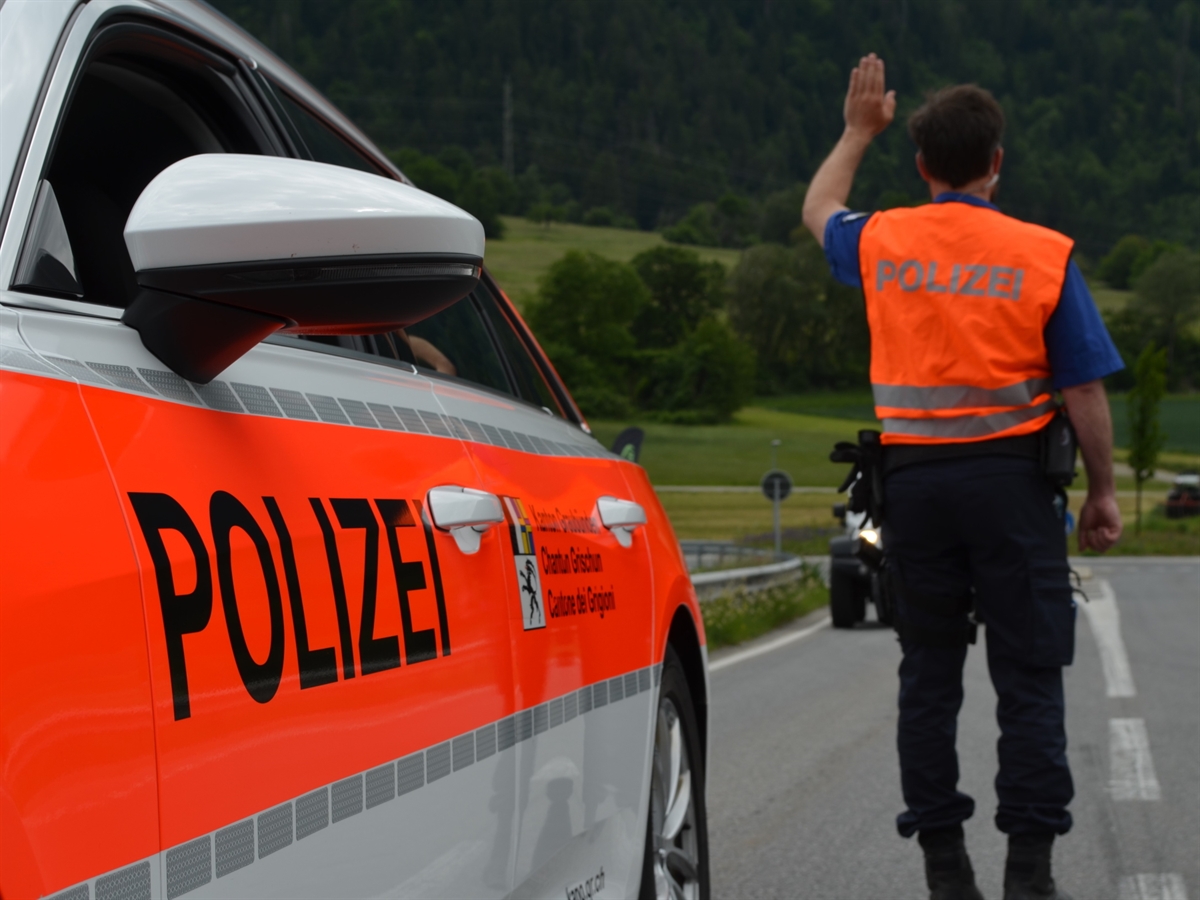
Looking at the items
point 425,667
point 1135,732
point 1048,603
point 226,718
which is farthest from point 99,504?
→ point 1135,732

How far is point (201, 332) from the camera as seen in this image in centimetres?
150

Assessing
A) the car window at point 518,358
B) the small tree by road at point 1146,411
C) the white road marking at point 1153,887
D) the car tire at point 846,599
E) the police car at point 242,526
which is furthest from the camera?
the small tree by road at point 1146,411

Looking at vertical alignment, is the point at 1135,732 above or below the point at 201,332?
below

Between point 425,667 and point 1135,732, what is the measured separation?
611 cm

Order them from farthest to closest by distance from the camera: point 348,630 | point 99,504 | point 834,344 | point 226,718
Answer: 1. point 834,344
2. point 348,630
3. point 226,718
4. point 99,504

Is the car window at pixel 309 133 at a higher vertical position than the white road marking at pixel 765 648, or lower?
higher

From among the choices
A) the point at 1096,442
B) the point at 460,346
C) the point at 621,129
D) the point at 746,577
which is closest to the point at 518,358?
the point at 460,346

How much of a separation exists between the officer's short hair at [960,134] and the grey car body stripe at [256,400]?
75.7 inches

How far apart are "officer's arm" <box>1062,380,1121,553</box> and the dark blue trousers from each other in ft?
0.48

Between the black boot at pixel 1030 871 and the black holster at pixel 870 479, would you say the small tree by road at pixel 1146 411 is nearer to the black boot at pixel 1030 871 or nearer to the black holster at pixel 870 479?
the black holster at pixel 870 479

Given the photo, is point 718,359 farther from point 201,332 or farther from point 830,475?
point 201,332

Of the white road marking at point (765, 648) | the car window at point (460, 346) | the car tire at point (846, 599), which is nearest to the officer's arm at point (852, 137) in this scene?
the car window at point (460, 346)

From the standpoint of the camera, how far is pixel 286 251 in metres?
1.36

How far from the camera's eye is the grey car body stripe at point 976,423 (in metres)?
3.75
